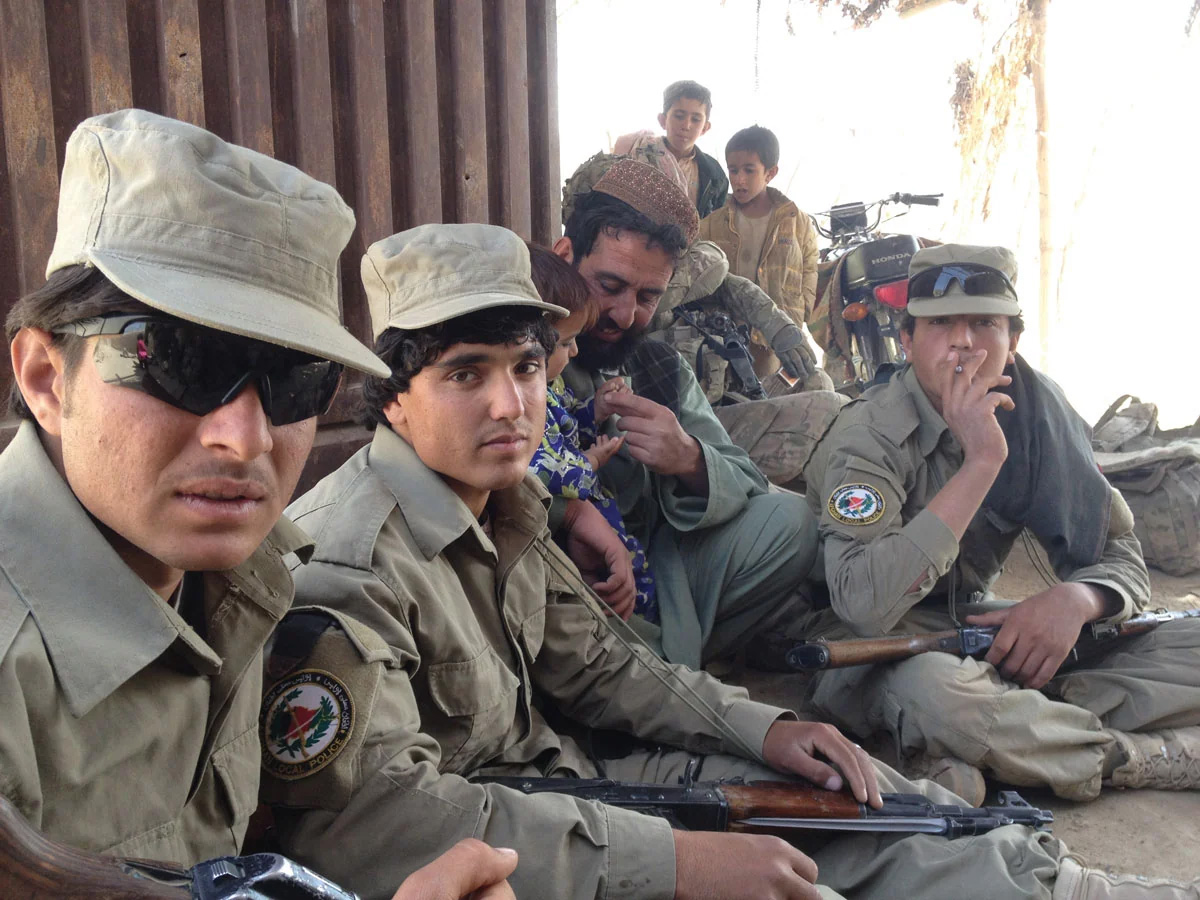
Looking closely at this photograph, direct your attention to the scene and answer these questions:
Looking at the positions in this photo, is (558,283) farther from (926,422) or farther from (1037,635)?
(1037,635)

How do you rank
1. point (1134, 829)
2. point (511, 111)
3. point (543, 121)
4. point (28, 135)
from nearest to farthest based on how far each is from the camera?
point (28, 135) < point (1134, 829) < point (511, 111) < point (543, 121)

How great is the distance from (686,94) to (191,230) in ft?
20.0

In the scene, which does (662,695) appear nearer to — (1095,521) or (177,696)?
(177,696)

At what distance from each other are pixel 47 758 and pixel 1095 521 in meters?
3.03

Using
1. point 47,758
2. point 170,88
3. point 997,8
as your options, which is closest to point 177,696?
point 47,758

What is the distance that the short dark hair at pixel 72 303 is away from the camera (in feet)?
3.84

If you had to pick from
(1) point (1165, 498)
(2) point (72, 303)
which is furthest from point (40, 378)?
(1) point (1165, 498)

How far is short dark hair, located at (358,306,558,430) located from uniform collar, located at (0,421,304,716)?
856 millimetres

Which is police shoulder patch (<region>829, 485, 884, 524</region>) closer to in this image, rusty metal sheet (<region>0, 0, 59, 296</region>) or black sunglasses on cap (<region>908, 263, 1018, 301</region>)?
black sunglasses on cap (<region>908, 263, 1018, 301</region>)

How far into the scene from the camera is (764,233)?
752 centimetres

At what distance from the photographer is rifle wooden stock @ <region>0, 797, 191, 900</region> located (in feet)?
2.61

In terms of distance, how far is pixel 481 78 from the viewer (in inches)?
149

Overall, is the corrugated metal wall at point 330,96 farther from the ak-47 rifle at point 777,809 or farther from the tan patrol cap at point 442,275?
the ak-47 rifle at point 777,809

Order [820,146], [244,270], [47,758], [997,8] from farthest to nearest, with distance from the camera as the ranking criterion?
[820,146]
[997,8]
[244,270]
[47,758]
